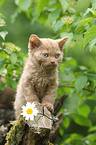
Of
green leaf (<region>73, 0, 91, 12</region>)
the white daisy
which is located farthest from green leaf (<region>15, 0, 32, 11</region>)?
the white daisy

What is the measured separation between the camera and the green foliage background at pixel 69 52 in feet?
8.42

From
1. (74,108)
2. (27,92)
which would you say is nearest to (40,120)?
(27,92)

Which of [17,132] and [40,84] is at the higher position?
[40,84]

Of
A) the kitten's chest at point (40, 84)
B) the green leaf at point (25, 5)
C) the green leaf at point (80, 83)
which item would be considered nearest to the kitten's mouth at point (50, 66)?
the kitten's chest at point (40, 84)

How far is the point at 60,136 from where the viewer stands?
13.9 ft

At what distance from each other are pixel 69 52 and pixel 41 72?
3690 mm

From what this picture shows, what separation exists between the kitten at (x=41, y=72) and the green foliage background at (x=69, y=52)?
0.19 metres

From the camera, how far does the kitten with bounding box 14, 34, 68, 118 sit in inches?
100

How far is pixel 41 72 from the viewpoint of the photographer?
2.68m

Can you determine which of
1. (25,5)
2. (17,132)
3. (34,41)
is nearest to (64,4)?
(34,41)

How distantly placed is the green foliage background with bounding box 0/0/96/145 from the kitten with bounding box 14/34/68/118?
0.19 m

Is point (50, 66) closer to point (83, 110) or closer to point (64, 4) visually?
point (64, 4)

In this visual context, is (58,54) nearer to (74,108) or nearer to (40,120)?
(40,120)

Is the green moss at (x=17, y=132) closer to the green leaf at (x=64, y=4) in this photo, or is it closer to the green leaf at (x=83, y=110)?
the green leaf at (x=64, y=4)
